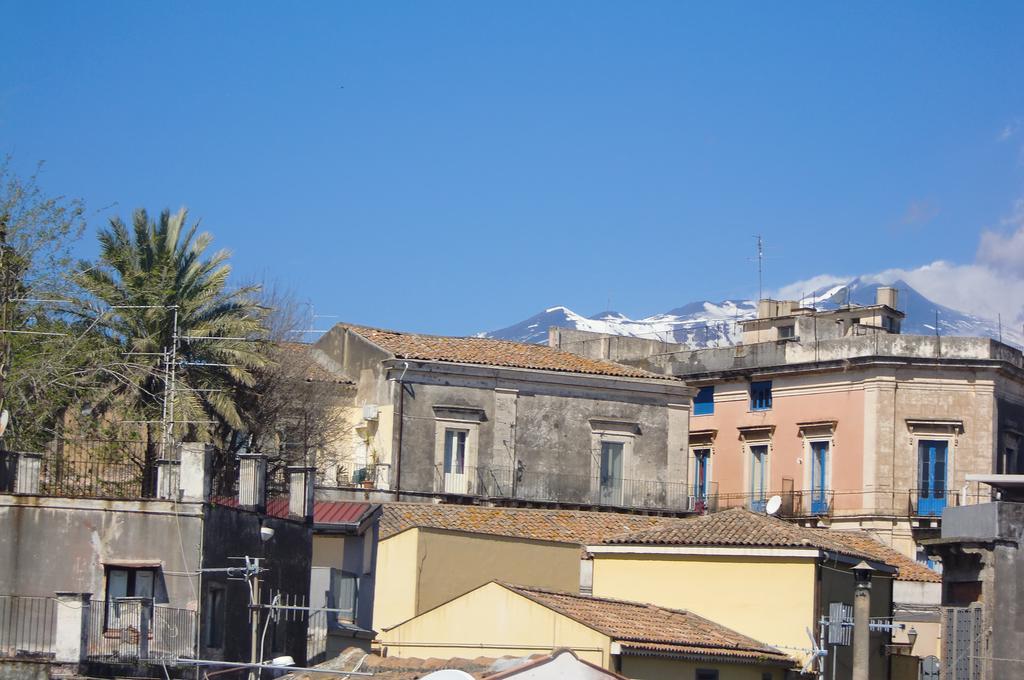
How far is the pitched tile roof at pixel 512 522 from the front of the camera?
4719 centimetres

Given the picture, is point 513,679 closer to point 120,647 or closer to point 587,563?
point 120,647

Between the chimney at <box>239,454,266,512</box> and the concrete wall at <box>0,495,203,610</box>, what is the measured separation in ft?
10.6

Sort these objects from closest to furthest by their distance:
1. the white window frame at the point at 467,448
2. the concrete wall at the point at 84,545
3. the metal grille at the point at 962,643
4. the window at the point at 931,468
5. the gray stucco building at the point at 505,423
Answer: the concrete wall at the point at 84,545 < the metal grille at the point at 962,643 < the gray stucco building at the point at 505,423 < the white window frame at the point at 467,448 < the window at the point at 931,468

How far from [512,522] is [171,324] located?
33.6ft

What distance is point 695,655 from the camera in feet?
117

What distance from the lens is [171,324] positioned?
48531 mm

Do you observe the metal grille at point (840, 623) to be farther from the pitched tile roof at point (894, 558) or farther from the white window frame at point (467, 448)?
the white window frame at point (467, 448)

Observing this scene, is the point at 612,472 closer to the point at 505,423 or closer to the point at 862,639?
the point at 505,423

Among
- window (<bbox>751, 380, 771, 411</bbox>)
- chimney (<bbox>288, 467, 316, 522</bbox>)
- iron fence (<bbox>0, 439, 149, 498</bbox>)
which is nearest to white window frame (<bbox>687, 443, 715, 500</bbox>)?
window (<bbox>751, 380, 771, 411</bbox>)

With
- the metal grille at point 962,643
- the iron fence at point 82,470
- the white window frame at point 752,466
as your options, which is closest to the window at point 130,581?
the iron fence at point 82,470

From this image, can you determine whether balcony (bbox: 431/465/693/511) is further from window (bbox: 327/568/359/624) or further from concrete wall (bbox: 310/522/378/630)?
window (bbox: 327/568/359/624)

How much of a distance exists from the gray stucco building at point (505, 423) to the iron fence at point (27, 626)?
2150 cm

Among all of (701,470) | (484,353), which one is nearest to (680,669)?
(484,353)

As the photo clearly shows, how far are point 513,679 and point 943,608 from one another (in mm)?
13064
